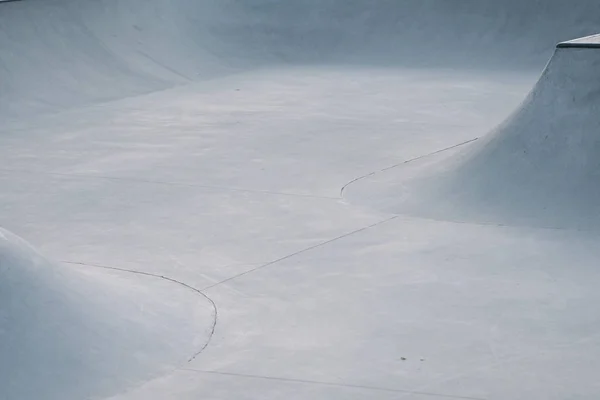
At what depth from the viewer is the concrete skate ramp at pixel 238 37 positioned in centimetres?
1167

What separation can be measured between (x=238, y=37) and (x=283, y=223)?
8550 mm

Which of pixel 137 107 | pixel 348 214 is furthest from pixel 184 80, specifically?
pixel 348 214

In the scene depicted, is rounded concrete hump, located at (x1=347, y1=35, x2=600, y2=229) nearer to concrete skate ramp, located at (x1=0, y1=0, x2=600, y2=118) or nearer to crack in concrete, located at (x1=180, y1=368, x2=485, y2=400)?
crack in concrete, located at (x1=180, y1=368, x2=485, y2=400)

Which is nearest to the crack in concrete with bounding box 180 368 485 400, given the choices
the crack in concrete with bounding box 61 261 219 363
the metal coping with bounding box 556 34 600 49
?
the crack in concrete with bounding box 61 261 219 363

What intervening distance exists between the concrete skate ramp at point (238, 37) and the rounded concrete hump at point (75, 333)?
6.69 metres

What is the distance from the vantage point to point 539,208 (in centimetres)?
661

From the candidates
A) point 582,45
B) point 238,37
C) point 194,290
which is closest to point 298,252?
point 194,290

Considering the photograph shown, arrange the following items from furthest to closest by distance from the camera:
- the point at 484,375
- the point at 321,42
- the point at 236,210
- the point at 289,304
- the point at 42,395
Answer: the point at 321,42
the point at 236,210
the point at 289,304
the point at 484,375
the point at 42,395

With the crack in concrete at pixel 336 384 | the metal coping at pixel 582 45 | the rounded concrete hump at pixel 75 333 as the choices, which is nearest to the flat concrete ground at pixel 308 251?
the crack in concrete at pixel 336 384

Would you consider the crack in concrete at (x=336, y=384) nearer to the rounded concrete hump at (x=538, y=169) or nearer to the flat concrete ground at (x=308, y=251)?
A: the flat concrete ground at (x=308, y=251)

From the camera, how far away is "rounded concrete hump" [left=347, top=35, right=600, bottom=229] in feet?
21.6

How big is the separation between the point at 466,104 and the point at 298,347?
23.5 feet

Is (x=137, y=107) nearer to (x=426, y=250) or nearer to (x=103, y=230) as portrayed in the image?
(x=103, y=230)

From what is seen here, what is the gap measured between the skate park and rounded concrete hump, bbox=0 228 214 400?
0.01 metres
